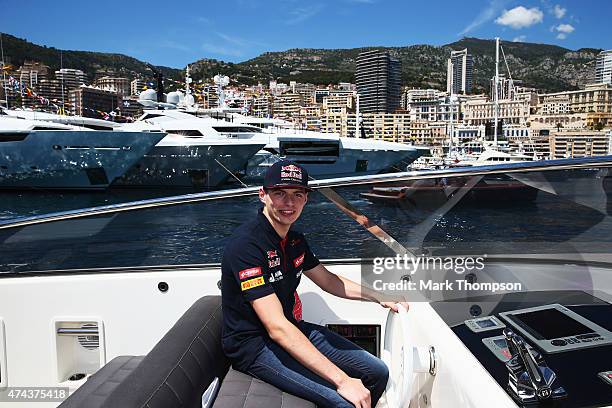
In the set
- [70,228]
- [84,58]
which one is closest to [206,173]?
[70,228]

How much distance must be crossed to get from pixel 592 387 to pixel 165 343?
1.33 meters

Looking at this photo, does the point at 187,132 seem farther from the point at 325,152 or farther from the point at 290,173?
the point at 290,173

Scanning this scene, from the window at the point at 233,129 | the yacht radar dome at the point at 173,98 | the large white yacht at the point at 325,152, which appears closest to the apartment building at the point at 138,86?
the yacht radar dome at the point at 173,98

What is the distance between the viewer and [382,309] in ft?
7.69

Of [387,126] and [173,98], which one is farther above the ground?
Answer: [387,126]

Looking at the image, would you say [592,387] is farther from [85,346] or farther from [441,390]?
[85,346]

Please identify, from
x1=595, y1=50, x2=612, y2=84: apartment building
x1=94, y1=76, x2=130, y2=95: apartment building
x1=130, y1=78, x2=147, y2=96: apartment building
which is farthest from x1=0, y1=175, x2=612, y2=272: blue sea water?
x1=595, y1=50, x2=612, y2=84: apartment building

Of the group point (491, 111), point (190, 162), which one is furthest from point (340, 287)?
point (491, 111)

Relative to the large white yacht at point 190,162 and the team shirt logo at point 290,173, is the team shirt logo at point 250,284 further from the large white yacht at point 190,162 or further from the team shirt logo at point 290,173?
the large white yacht at point 190,162

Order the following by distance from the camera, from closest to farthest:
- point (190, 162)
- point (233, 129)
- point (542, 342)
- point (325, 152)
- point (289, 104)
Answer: point (542, 342) < point (190, 162) < point (325, 152) < point (233, 129) < point (289, 104)

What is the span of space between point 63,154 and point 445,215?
73.9 feet

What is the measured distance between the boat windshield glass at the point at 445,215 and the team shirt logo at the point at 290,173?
49 cm

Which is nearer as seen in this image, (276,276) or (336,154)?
(276,276)

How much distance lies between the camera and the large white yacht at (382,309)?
151 centimetres
